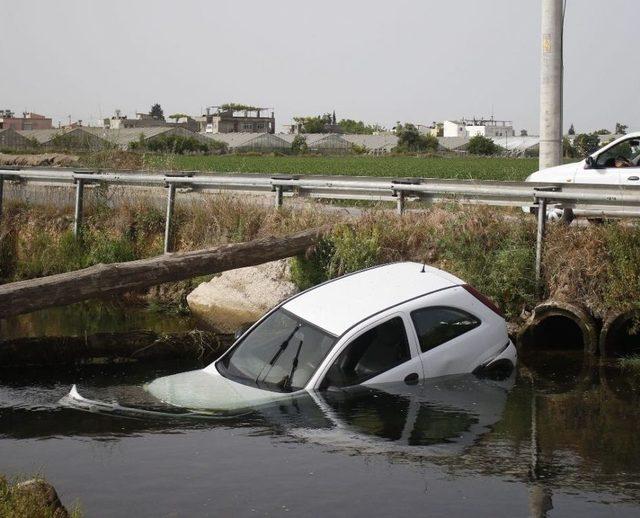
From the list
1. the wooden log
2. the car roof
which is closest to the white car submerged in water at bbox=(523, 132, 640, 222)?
the wooden log

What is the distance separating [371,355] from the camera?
1138cm

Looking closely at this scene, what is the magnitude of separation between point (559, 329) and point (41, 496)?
30.6 ft

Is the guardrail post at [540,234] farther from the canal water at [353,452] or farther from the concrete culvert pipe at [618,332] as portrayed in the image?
the canal water at [353,452]

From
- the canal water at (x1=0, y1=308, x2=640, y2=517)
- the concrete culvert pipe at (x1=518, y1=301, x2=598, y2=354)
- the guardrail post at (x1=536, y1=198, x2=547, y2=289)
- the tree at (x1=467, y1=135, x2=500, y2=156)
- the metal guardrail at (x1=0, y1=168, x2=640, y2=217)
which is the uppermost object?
the tree at (x1=467, y1=135, x2=500, y2=156)

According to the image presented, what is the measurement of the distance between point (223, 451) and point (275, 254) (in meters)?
6.56

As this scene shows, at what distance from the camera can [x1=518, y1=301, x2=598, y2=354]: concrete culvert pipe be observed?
14344 mm

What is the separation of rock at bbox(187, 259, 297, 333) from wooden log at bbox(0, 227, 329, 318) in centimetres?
82

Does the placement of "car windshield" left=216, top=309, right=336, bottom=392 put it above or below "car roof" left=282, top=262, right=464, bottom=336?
below

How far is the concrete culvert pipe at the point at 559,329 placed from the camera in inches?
565

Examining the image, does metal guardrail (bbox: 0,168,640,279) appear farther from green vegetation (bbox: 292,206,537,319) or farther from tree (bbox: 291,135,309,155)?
tree (bbox: 291,135,309,155)

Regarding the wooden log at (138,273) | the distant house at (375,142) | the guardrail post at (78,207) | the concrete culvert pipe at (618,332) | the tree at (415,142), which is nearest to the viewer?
the wooden log at (138,273)

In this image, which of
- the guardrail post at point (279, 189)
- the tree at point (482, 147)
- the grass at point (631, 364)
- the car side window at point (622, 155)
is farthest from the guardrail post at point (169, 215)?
the tree at point (482, 147)

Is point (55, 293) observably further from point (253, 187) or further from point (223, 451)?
point (253, 187)

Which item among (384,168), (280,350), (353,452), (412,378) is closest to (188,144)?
(384,168)
